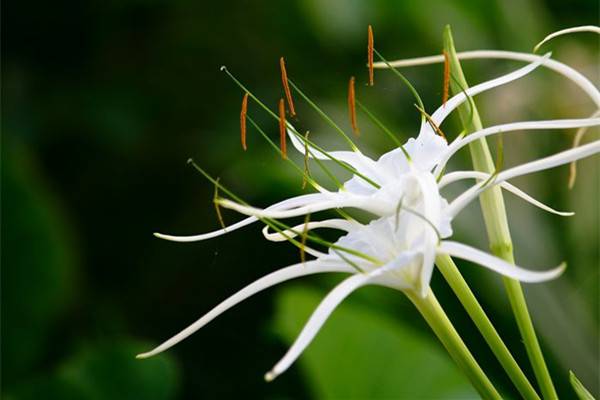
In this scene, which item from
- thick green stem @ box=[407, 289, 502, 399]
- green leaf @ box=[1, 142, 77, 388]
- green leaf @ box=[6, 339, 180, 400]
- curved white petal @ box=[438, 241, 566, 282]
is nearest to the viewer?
curved white petal @ box=[438, 241, 566, 282]

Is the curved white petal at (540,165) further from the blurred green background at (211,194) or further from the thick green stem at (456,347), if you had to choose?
the blurred green background at (211,194)

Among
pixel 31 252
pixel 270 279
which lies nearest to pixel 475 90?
pixel 270 279

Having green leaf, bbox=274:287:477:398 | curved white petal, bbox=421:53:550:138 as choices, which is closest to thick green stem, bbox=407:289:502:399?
curved white petal, bbox=421:53:550:138

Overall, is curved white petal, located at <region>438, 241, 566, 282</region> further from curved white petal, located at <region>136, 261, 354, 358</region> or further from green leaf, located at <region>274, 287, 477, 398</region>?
green leaf, located at <region>274, 287, 477, 398</region>

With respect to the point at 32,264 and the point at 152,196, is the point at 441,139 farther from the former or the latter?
the point at 152,196

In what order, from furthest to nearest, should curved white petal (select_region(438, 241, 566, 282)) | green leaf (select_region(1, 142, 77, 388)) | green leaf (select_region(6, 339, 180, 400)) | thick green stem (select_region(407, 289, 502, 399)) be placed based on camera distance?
green leaf (select_region(1, 142, 77, 388)) → green leaf (select_region(6, 339, 180, 400)) → thick green stem (select_region(407, 289, 502, 399)) → curved white petal (select_region(438, 241, 566, 282))

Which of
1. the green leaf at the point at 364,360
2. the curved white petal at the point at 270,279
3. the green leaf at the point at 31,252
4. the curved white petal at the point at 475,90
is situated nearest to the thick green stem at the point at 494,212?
the curved white petal at the point at 475,90
